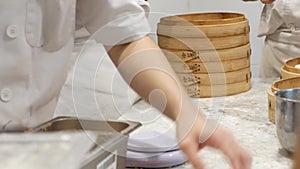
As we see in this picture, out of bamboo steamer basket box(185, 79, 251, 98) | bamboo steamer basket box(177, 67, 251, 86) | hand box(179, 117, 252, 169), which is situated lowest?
bamboo steamer basket box(185, 79, 251, 98)

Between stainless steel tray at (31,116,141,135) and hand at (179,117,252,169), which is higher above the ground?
stainless steel tray at (31,116,141,135)

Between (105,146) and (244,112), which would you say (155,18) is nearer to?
(244,112)

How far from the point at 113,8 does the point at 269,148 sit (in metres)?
0.43

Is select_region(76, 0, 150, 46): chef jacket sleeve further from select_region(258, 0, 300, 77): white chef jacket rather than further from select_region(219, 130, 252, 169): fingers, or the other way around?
select_region(258, 0, 300, 77): white chef jacket

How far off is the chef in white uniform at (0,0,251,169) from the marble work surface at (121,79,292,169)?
19 centimetres

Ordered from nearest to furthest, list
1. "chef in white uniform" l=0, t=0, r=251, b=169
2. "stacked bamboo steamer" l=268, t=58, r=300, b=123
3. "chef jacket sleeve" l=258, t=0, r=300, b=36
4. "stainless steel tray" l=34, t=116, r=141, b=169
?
"stainless steel tray" l=34, t=116, r=141, b=169, "chef in white uniform" l=0, t=0, r=251, b=169, "stacked bamboo steamer" l=268, t=58, r=300, b=123, "chef jacket sleeve" l=258, t=0, r=300, b=36

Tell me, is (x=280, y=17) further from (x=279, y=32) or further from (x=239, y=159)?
(x=239, y=159)

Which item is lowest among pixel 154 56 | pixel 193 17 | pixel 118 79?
pixel 118 79

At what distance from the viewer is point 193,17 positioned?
172cm

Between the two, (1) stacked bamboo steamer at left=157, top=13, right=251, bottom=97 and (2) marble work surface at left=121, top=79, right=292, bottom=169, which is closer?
(2) marble work surface at left=121, top=79, right=292, bottom=169

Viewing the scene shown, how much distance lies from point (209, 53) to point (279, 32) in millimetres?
517

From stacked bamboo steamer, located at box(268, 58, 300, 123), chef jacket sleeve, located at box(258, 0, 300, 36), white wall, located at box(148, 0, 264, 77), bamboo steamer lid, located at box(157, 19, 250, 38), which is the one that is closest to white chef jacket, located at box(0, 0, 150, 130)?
stacked bamboo steamer, located at box(268, 58, 300, 123)

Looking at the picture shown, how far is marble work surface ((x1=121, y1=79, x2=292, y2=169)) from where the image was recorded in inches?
39.8

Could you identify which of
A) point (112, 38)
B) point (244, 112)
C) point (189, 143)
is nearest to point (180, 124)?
point (189, 143)
